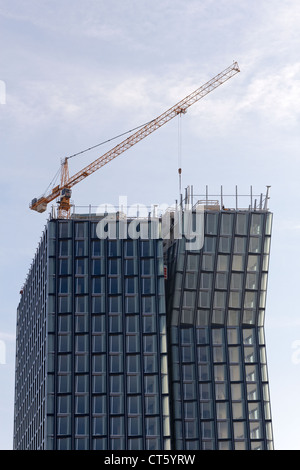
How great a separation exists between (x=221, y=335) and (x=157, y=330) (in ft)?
A: 45.5

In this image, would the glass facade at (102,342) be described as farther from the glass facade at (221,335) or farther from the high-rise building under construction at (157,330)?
the glass facade at (221,335)

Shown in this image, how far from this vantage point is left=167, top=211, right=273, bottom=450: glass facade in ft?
602

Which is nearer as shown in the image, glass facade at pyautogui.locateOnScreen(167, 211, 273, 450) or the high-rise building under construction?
the high-rise building under construction

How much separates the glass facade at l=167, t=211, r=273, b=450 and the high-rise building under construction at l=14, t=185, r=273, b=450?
19cm

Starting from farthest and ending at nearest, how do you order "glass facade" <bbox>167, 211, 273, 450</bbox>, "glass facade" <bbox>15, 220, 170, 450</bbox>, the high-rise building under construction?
1. "glass facade" <bbox>167, 211, 273, 450</bbox>
2. the high-rise building under construction
3. "glass facade" <bbox>15, 220, 170, 450</bbox>

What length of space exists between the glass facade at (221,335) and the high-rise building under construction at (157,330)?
19 centimetres

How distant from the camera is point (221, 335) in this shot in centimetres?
19138

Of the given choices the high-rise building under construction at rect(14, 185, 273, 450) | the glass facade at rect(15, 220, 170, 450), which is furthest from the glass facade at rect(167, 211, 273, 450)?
the glass facade at rect(15, 220, 170, 450)

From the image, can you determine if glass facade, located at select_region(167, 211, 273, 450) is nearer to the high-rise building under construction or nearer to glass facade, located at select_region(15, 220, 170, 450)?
the high-rise building under construction

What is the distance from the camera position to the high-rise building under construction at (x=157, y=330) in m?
181

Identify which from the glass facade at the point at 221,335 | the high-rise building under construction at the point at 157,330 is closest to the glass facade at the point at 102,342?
the high-rise building under construction at the point at 157,330

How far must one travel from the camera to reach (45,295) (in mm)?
191000

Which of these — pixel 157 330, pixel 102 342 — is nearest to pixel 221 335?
pixel 157 330
